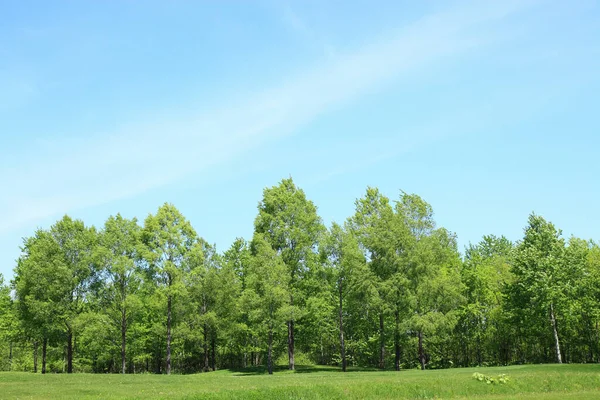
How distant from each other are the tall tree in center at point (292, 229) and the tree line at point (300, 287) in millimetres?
137

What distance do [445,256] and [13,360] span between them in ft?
257

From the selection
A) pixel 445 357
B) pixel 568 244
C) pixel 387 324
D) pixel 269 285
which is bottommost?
pixel 445 357

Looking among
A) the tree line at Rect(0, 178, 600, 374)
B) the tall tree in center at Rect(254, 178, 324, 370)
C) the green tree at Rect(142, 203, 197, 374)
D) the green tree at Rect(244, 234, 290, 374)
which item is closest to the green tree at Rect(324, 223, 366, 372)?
the tree line at Rect(0, 178, 600, 374)

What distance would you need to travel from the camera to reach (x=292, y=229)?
195 feet

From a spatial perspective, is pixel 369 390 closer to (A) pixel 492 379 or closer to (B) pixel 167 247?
(A) pixel 492 379

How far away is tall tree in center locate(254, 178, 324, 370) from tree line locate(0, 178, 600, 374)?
137 mm

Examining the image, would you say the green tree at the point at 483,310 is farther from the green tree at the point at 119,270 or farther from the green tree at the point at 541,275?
the green tree at the point at 119,270

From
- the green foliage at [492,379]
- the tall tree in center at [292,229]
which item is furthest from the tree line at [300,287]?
the green foliage at [492,379]

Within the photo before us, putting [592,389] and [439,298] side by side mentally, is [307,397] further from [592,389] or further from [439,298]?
[439,298]

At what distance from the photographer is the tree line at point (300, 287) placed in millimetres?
54844

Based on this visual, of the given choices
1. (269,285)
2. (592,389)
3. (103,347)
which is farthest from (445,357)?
(103,347)

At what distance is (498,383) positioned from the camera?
3144 cm

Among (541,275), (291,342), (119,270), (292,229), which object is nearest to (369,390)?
(291,342)

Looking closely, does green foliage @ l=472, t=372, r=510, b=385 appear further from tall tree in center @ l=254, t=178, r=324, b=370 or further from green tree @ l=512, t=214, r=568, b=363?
tall tree in center @ l=254, t=178, r=324, b=370
